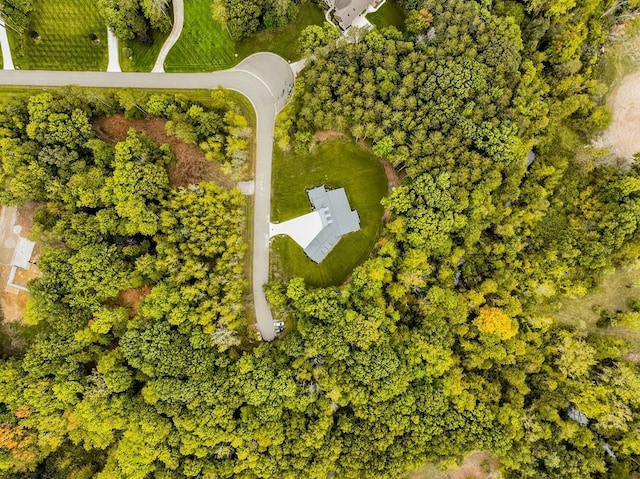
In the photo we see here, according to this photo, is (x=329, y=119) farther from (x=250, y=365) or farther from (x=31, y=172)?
(x=31, y=172)

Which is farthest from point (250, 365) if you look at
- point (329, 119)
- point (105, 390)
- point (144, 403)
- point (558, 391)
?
point (558, 391)

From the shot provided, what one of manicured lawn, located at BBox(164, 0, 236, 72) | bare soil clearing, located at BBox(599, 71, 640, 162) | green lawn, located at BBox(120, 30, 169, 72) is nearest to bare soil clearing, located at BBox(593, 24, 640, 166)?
bare soil clearing, located at BBox(599, 71, 640, 162)

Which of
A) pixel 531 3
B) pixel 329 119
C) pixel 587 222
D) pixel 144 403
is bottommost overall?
pixel 144 403

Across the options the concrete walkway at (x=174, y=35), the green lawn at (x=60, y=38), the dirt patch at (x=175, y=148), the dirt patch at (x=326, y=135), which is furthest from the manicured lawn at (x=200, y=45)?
the dirt patch at (x=326, y=135)

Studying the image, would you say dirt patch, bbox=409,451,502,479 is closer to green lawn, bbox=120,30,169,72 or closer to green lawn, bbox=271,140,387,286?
green lawn, bbox=271,140,387,286

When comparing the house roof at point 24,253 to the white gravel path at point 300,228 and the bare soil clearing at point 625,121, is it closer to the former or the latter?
the white gravel path at point 300,228

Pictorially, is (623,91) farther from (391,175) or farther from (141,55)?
(141,55)
